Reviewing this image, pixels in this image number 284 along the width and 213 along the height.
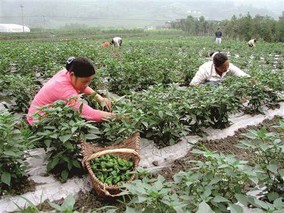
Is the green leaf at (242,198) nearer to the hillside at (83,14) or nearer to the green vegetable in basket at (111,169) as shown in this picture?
the green vegetable in basket at (111,169)

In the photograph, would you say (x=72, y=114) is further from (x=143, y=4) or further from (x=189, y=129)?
(x=143, y=4)

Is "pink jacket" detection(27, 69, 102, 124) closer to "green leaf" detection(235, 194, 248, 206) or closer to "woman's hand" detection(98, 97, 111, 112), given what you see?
"woman's hand" detection(98, 97, 111, 112)

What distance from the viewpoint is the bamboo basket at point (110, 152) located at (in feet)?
9.14

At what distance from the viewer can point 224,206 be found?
6.16 feet

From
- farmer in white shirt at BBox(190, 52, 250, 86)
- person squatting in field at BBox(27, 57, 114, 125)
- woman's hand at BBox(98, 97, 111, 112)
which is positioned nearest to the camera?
person squatting in field at BBox(27, 57, 114, 125)

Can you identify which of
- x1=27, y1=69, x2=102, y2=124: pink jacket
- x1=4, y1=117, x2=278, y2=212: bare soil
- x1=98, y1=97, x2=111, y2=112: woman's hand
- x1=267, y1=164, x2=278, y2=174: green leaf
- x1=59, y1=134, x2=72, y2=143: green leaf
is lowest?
x1=4, y1=117, x2=278, y2=212: bare soil

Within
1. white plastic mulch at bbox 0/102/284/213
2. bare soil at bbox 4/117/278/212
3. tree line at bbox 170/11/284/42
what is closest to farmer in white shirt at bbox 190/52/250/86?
white plastic mulch at bbox 0/102/284/213

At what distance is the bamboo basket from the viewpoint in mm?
2785

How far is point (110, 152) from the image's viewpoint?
9.62ft

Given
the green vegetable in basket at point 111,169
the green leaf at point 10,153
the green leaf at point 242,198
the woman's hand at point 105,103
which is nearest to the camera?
the green leaf at point 242,198

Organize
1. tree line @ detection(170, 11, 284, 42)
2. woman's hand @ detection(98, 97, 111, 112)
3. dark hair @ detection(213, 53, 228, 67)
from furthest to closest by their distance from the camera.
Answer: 1. tree line @ detection(170, 11, 284, 42)
2. dark hair @ detection(213, 53, 228, 67)
3. woman's hand @ detection(98, 97, 111, 112)

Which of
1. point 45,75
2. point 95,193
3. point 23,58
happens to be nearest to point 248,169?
point 95,193

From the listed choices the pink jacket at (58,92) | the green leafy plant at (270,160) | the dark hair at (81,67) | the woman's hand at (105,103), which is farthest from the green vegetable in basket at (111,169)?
the green leafy plant at (270,160)

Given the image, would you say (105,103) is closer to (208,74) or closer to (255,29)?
(208,74)
